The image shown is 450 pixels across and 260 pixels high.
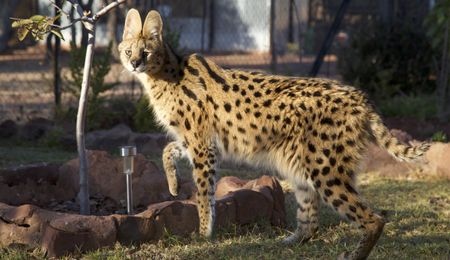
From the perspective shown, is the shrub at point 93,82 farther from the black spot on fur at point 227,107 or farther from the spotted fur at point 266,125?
the black spot on fur at point 227,107

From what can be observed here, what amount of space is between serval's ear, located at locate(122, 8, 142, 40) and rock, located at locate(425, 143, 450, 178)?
4274 millimetres

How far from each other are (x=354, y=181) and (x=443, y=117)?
703 cm

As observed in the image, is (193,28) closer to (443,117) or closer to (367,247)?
(443,117)

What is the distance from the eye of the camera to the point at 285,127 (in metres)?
6.36

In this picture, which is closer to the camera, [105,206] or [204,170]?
[204,170]

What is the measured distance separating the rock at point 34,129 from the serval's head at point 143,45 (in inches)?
190

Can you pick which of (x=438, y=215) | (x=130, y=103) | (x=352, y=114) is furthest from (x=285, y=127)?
(x=130, y=103)

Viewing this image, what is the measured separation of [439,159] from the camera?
32.0ft

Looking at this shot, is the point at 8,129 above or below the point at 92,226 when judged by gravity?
below

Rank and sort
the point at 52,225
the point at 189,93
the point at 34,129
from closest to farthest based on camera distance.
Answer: the point at 52,225
the point at 189,93
the point at 34,129

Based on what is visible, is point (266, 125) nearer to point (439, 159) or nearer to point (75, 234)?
point (75, 234)

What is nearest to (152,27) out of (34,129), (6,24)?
(34,129)

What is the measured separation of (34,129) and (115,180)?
411 centimetres

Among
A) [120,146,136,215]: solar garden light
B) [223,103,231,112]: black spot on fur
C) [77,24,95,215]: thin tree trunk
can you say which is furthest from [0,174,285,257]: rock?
[223,103,231,112]: black spot on fur
